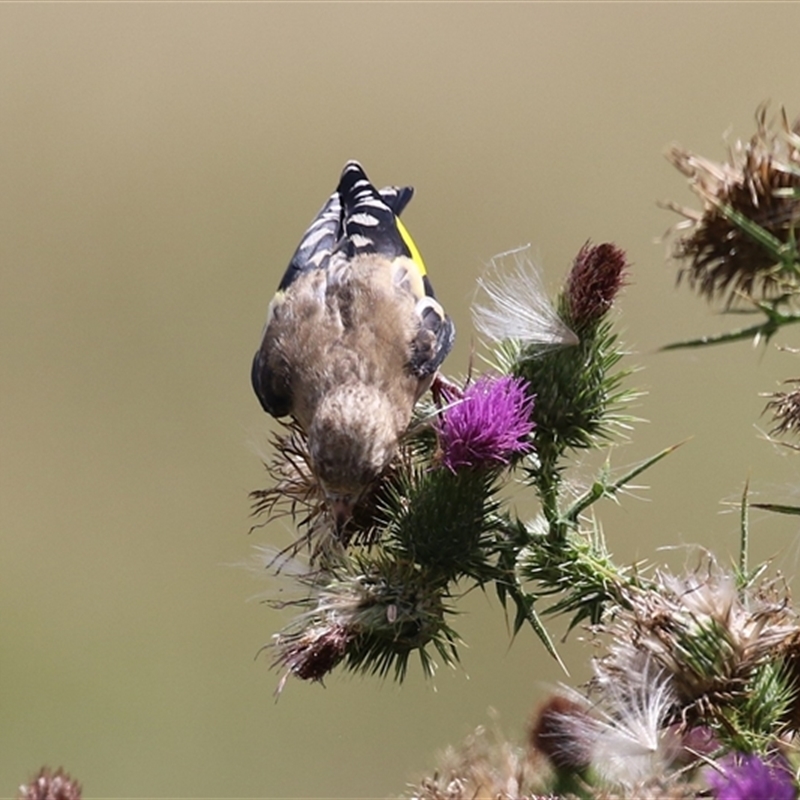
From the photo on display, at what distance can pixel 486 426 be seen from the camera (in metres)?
1.93

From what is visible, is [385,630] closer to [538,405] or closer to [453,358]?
[538,405]

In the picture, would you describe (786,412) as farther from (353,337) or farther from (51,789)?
(353,337)

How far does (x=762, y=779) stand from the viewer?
103 centimetres

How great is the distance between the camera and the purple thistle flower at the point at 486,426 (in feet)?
6.34

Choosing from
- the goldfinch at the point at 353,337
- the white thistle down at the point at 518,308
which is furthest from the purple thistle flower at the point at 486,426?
the goldfinch at the point at 353,337

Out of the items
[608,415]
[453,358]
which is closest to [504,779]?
[608,415]

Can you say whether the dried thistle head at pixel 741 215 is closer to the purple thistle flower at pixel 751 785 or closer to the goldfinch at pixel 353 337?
the purple thistle flower at pixel 751 785

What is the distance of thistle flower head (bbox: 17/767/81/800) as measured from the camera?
4.65 ft

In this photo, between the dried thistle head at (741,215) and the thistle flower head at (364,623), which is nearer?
the dried thistle head at (741,215)

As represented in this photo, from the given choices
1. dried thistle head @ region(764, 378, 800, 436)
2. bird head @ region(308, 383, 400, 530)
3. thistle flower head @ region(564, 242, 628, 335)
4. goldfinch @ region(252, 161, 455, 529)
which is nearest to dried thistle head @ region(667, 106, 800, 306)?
dried thistle head @ region(764, 378, 800, 436)

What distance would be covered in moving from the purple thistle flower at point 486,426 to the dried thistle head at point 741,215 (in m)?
0.50

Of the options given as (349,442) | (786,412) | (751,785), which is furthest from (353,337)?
(751,785)

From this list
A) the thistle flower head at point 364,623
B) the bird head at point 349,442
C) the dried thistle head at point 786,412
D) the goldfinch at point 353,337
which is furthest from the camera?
the goldfinch at point 353,337

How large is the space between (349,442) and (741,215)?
39.9 inches
